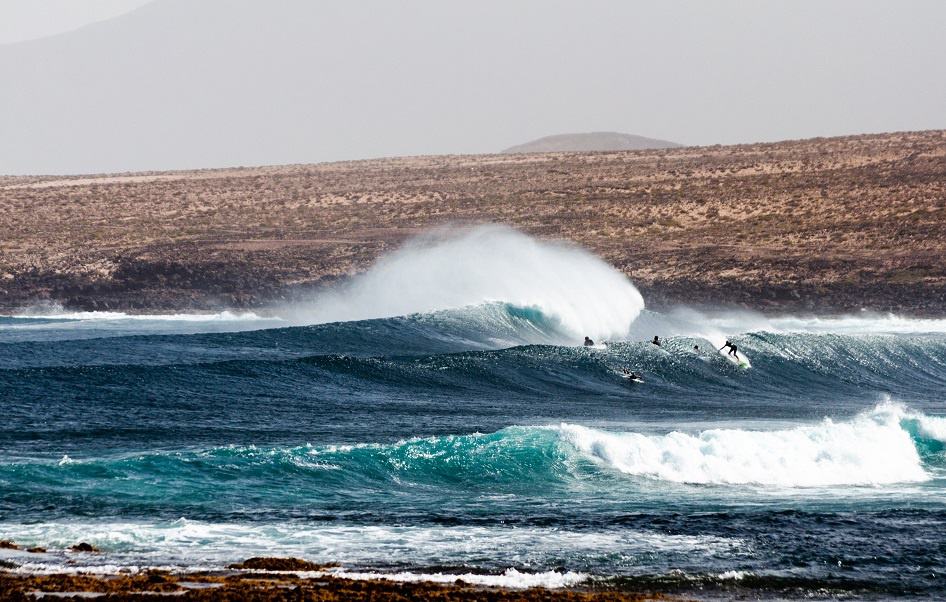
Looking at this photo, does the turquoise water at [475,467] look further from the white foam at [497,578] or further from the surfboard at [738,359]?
the surfboard at [738,359]

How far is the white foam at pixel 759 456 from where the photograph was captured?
19.6 meters

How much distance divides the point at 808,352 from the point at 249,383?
1906 cm

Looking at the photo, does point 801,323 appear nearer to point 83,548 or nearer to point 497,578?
point 497,578

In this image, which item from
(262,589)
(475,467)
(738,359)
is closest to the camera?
(262,589)

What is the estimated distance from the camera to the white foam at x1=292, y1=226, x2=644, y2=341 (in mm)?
44906

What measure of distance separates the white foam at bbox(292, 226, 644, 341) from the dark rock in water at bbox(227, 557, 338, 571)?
2955 centimetres

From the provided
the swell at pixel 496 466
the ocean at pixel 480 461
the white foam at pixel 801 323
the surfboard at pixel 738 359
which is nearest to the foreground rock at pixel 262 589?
the ocean at pixel 480 461

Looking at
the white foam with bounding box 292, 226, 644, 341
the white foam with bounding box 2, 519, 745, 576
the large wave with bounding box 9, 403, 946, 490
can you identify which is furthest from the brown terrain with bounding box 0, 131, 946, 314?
the white foam with bounding box 2, 519, 745, 576

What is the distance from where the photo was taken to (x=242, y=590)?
11719 mm

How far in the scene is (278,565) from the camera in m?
13.0

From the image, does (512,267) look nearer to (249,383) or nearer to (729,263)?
(729,263)

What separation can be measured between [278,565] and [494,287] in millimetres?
34877

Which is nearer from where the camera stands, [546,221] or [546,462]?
[546,462]

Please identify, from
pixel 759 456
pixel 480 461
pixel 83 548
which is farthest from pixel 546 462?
pixel 83 548
